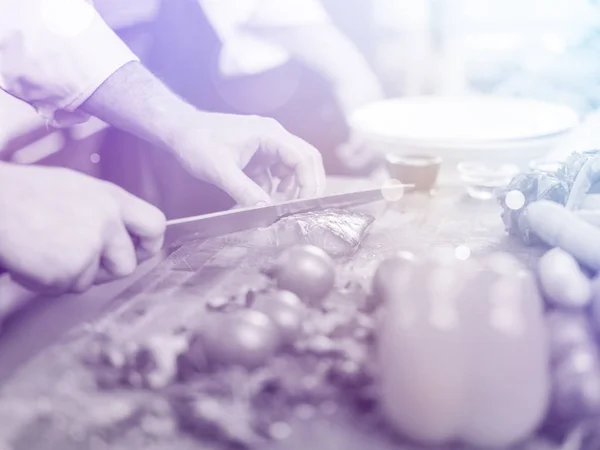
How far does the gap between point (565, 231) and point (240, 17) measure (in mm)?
527

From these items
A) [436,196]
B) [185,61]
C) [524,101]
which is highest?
[185,61]

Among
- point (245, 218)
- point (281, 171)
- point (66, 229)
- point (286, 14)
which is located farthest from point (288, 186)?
point (66, 229)

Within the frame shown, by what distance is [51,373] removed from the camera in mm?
601

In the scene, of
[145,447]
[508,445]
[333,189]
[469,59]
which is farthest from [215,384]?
[469,59]

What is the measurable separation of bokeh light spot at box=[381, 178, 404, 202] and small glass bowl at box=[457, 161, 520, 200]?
0.31 feet

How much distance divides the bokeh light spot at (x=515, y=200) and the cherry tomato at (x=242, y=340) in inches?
16.2

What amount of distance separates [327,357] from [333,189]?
449 mm

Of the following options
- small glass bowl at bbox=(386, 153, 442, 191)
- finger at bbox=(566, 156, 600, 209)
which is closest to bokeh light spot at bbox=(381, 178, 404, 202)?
small glass bowl at bbox=(386, 153, 442, 191)

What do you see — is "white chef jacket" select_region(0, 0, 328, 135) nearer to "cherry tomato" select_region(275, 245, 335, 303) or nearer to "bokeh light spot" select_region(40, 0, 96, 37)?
"bokeh light spot" select_region(40, 0, 96, 37)

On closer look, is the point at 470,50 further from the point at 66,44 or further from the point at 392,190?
the point at 66,44

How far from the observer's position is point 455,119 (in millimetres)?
996

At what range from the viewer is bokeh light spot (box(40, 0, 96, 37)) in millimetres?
884

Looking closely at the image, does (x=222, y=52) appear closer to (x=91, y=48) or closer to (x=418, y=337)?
(x=91, y=48)

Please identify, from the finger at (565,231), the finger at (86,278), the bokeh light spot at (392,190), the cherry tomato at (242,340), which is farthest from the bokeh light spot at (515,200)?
the finger at (86,278)
